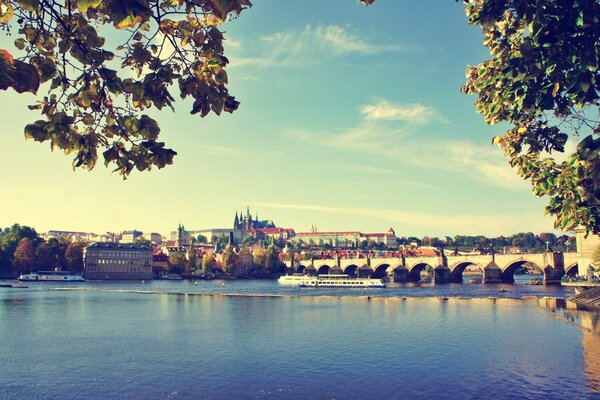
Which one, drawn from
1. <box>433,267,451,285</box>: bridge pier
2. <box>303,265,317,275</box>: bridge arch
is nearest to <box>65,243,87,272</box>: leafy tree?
<box>303,265,317,275</box>: bridge arch

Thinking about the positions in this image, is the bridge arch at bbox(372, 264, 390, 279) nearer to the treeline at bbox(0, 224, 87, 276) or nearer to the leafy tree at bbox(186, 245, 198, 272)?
the leafy tree at bbox(186, 245, 198, 272)

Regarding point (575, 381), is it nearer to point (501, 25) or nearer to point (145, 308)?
point (501, 25)

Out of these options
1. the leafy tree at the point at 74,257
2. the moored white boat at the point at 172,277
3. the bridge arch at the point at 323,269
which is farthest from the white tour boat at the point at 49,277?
the bridge arch at the point at 323,269

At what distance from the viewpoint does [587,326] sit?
123 ft

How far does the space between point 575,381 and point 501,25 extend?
19.8 metres

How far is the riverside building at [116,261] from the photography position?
123 m

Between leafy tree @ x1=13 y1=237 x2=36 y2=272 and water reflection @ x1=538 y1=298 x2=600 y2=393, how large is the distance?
10750 cm

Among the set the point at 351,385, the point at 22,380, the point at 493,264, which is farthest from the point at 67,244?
the point at 351,385

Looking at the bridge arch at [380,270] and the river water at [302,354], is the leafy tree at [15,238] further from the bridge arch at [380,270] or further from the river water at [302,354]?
the bridge arch at [380,270]

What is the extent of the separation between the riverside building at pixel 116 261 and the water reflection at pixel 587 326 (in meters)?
103

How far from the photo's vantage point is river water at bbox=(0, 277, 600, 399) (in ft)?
69.6

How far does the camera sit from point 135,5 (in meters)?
3.67

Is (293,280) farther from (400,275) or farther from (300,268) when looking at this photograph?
(300,268)

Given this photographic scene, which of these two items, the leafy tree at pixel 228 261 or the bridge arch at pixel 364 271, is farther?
Answer: the leafy tree at pixel 228 261
